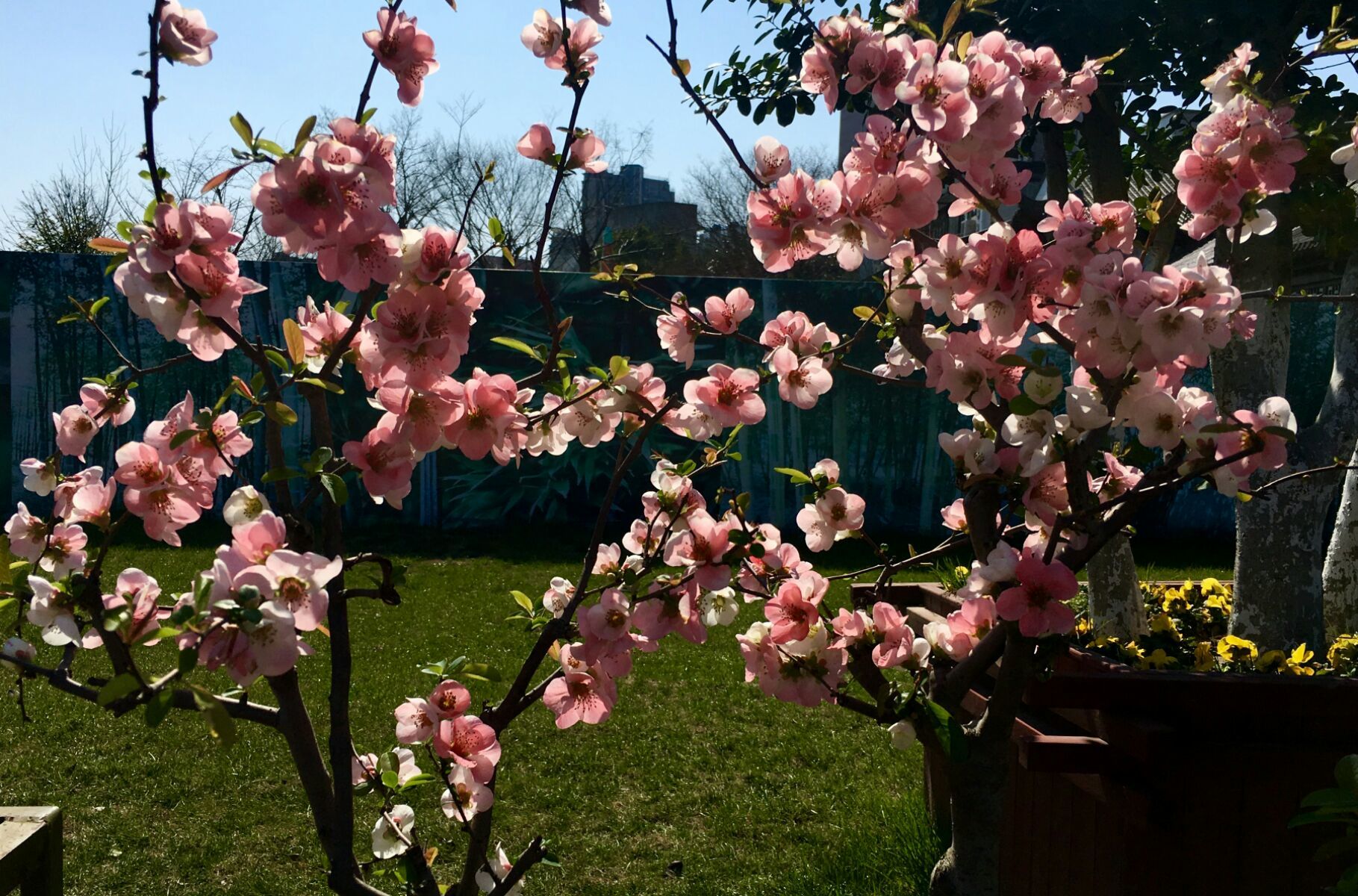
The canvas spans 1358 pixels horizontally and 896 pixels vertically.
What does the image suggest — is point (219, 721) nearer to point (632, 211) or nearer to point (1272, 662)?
point (1272, 662)

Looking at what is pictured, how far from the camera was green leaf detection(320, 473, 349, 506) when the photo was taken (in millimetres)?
1005

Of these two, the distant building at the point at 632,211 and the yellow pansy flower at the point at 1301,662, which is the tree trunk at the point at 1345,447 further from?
the distant building at the point at 632,211

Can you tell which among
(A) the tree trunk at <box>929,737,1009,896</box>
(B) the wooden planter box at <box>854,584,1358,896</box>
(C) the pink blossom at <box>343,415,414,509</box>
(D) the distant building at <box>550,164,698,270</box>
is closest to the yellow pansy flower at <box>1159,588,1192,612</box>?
(B) the wooden planter box at <box>854,584,1358,896</box>

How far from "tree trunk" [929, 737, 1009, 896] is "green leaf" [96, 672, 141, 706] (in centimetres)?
98

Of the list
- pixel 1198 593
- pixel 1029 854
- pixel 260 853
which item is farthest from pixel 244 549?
pixel 1198 593

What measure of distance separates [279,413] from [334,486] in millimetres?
88

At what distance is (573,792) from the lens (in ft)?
10.5

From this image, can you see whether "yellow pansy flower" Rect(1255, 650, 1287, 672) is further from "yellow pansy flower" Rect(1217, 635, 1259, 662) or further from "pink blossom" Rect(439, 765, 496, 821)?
"pink blossom" Rect(439, 765, 496, 821)

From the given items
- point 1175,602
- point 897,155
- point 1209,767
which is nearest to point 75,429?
point 897,155

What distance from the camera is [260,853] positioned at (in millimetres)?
2768

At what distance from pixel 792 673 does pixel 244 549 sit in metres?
0.71

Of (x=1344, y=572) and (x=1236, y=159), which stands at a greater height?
(x=1236, y=159)

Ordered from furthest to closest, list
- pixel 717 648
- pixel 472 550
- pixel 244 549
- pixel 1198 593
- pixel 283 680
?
pixel 472 550 < pixel 717 648 < pixel 1198 593 < pixel 283 680 < pixel 244 549

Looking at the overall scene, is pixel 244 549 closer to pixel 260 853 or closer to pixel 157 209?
pixel 157 209
